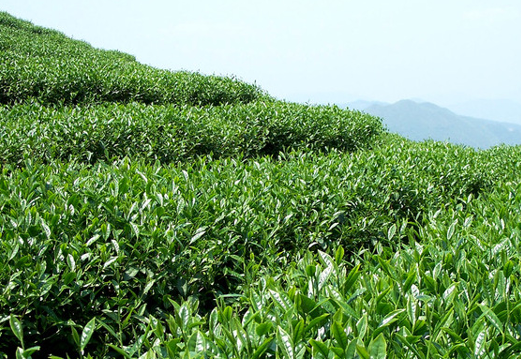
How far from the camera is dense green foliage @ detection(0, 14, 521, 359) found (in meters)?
1.55

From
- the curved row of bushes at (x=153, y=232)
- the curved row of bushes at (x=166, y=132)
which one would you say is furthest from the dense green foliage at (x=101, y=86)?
the curved row of bushes at (x=153, y=232)

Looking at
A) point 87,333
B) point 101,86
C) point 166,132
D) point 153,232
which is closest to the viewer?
point 87,333

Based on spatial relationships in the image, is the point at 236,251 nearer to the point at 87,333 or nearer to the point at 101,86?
the point at 87,333

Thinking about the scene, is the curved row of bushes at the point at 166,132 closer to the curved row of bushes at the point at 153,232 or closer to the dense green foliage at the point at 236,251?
the dense green foliage at the point at 236,251

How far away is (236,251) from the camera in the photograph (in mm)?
2924

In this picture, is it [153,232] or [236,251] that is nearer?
[153,232]

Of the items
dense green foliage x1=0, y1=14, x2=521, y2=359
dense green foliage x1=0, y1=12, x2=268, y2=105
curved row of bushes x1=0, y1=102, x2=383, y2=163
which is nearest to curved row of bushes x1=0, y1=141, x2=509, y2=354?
dense green foliage x1=0, y1=14, x2=521, y2=359

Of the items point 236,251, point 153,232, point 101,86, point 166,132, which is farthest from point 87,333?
point 101,86

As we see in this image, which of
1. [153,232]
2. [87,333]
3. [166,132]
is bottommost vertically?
[87,333]

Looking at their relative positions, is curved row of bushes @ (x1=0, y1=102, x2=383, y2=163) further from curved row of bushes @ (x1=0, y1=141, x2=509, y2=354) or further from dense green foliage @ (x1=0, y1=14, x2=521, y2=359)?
curved row of bushes @ (x1=0, y1=141, x2=509, y2=354)

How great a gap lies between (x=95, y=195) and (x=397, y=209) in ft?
9.48

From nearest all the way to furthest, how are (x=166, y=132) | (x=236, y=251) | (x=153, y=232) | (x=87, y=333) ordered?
(x=87, y=333)
(x=153, y=232)
(x=236, y=251)
(x=166, y=132)

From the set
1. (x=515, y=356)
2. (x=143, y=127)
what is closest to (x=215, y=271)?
(x=515, y=356)

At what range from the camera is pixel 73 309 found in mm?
2420
